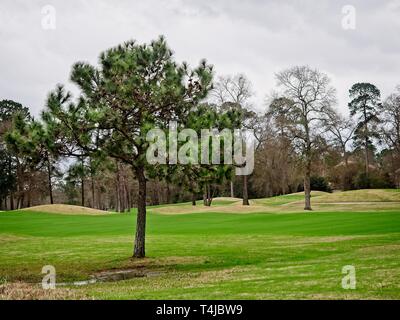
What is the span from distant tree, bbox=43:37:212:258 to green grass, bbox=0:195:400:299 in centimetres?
405

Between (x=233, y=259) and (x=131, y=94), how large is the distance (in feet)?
24.6

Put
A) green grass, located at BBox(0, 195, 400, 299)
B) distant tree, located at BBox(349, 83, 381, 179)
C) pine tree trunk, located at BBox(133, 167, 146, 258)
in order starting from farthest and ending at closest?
distant tree, located at BBox(349, 83, 381, 179), pine tree trunk, located at BBox(133, 167, 146, 258), green grass, located at BBox(0, 195, 400, 299)

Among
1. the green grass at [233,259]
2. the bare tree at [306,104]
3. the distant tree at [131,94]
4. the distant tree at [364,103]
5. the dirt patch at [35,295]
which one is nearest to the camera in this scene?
the dirt patch at [35,295]

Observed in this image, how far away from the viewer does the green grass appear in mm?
10945

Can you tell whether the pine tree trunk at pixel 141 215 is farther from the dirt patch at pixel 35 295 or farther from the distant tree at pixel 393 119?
the distant tree at pixel 393 119

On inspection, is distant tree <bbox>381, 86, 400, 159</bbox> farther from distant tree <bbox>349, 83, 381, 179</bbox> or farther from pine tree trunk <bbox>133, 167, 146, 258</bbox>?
pine tree trunk <bbox>133, 167, 146, 258</bbox>

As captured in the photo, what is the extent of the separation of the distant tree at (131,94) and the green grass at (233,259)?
4.05 meters

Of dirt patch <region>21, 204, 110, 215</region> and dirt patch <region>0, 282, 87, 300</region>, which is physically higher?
dirt patch <region>0, 282, 87, 300</region>

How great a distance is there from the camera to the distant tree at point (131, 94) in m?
17.3

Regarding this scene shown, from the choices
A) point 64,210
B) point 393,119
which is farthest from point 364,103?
point 64,210

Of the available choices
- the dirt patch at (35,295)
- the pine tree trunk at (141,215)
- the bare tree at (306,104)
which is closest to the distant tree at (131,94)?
the pine tree trunk at (141,215)

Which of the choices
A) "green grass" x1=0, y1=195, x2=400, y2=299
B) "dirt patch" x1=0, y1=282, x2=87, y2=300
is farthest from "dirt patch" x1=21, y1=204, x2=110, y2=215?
"dirt patch" x1=0, y1=282, x2=87, y2=300
